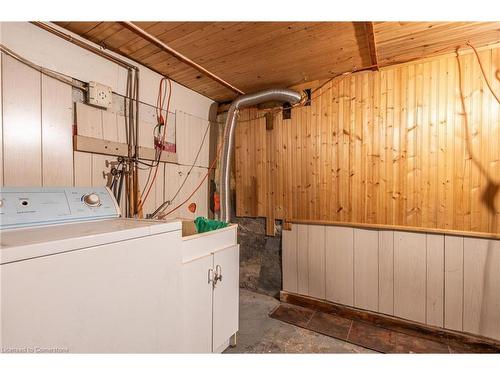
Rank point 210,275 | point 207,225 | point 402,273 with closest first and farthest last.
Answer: point 210,275 < point 207,225 < point 402,273

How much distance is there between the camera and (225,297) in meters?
1.72

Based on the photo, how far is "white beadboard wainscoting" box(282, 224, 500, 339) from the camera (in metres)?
1.81

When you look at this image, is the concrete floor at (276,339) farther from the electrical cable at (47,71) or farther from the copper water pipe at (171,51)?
the copper water pipe at (171,51)

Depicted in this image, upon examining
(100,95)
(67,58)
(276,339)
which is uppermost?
(67,58)

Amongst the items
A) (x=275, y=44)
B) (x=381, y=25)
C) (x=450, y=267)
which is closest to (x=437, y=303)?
(x=450, y=267)

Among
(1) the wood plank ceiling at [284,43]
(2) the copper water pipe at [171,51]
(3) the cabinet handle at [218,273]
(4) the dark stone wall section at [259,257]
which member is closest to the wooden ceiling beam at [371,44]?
(1) the wood plank ceiling at [284,43]

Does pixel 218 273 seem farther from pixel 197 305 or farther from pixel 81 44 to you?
pixel 81 44

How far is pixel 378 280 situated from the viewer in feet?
7.05

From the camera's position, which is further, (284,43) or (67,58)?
(284,43)

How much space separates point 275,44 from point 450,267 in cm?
216

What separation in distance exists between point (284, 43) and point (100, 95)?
1.35 m

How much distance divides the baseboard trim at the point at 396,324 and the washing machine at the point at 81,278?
1.63 meters

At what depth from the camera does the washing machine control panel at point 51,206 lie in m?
0.94

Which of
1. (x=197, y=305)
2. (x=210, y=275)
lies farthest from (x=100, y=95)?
(x=197, y=305)
